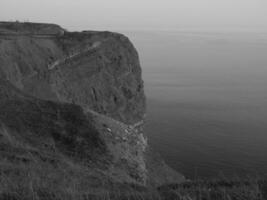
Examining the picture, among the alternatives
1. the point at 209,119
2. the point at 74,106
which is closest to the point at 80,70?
the point at 74,106

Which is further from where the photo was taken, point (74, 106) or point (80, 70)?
point (80, 70)

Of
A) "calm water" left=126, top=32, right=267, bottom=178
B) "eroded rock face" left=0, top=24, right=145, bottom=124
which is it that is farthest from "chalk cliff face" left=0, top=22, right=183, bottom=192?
"calm water" left=126, top=32, right=267, bottom=178

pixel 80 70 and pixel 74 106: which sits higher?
pixel 74 106

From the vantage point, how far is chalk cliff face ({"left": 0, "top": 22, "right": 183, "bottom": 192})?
1579cm

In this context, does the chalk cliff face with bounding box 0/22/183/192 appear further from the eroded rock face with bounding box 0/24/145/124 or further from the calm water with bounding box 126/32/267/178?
the calm water with bounding box 126/32/267/178

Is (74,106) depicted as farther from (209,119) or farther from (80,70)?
(209,119)

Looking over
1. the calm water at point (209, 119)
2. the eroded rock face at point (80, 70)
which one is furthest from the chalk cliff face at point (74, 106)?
the calm water at point (209, 119)

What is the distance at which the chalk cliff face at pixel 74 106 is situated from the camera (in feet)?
51.8

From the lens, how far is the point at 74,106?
74.7 feet

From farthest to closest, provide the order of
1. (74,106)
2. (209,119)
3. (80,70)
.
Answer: (209,119)
(80,70)
(74,106)

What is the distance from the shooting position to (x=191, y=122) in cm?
5753

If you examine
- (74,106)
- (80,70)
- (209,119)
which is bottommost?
(209,119)

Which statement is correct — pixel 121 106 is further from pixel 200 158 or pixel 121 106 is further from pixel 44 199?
pixel 44 199

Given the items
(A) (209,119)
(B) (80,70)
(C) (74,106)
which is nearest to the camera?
(C) (74,106)
